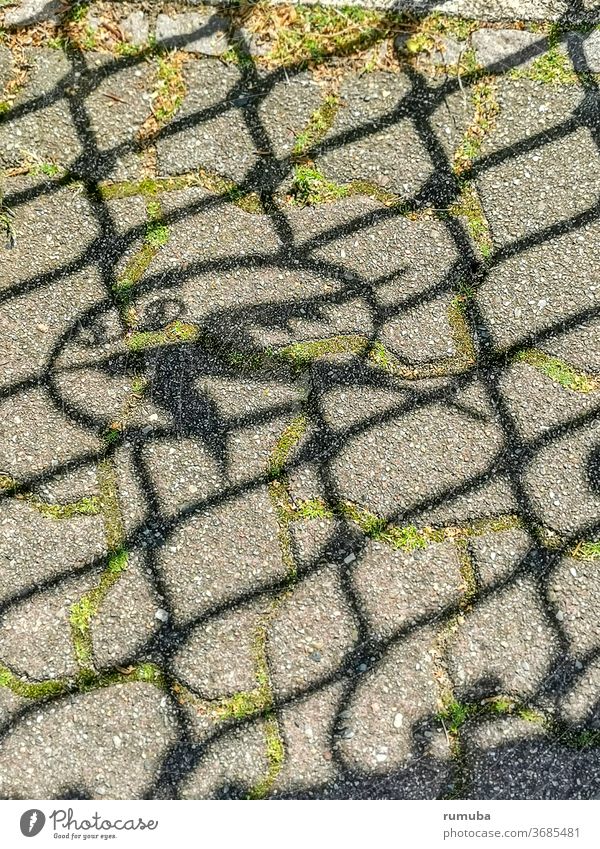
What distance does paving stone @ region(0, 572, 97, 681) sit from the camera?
257cm

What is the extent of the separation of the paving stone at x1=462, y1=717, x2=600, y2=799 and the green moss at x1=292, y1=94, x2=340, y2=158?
1.97 metres

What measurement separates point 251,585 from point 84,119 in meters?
1.67

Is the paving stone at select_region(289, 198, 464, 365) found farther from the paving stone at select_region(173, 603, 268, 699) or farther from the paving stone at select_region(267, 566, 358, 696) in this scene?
the paving stone at select_region(173, 603, 268, 699)

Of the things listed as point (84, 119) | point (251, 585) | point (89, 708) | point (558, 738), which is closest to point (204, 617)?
point (251, 585)

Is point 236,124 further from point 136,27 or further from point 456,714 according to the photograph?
point 456,714

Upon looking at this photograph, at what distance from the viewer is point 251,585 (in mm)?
2609

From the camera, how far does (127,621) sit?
2588 mm

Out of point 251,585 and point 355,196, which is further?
point 355,196

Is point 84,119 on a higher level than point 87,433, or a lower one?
higher

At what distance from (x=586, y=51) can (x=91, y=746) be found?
2.83 m

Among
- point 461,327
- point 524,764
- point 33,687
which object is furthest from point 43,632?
point 461,327

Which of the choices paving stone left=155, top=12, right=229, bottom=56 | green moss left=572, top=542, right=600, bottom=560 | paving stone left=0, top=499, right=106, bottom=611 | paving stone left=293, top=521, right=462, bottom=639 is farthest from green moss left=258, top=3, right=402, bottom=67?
green moss left=572, top=542, right=600, bottom=560

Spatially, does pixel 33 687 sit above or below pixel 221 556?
below

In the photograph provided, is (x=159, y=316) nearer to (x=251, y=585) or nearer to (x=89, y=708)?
(x=251, y=585)
